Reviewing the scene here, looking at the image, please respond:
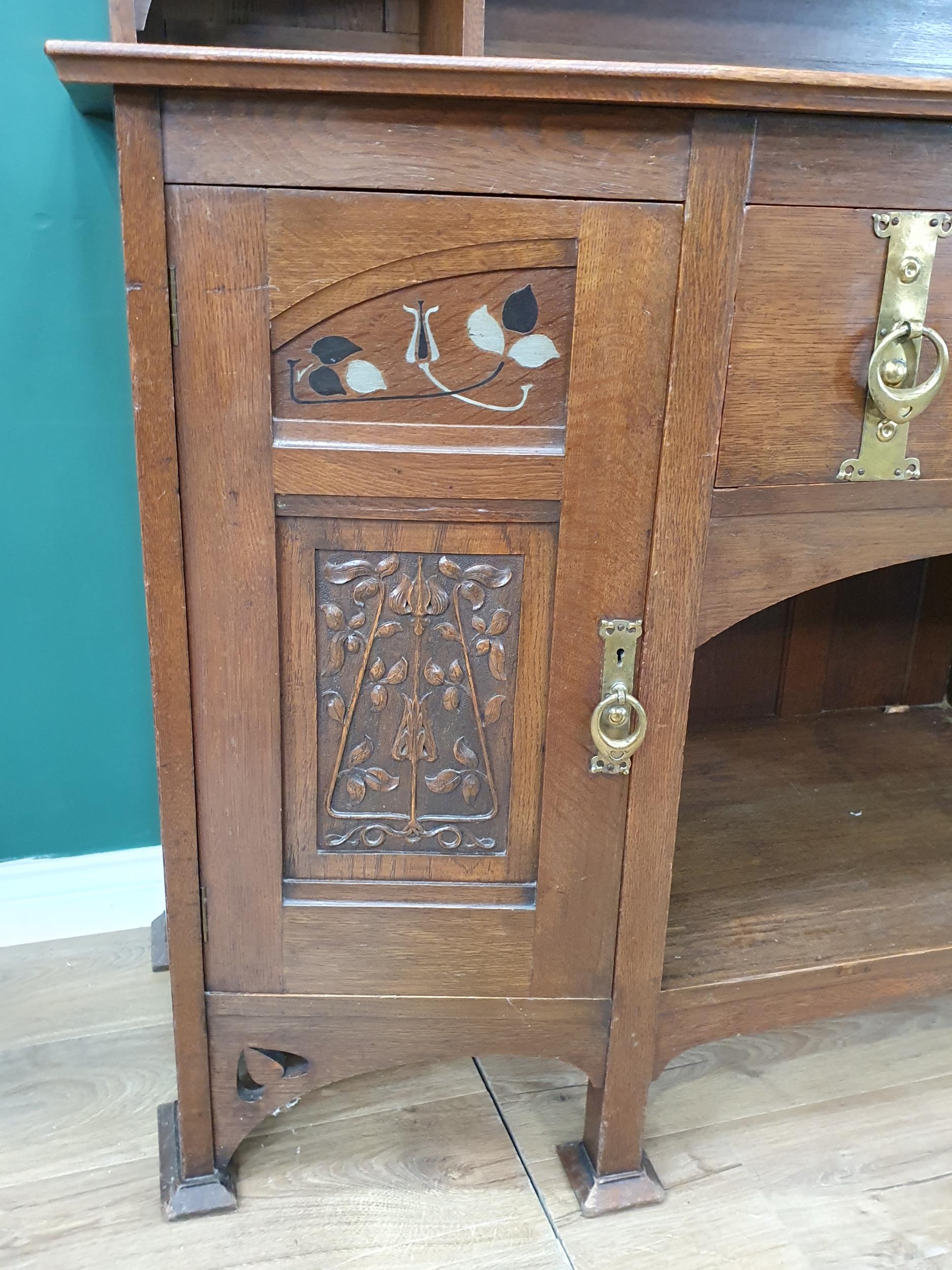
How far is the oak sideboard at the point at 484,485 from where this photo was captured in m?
0.73

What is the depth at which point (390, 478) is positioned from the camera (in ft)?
2.62

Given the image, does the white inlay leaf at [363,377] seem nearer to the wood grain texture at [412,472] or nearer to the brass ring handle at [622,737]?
the wood grain texture at [412,472]

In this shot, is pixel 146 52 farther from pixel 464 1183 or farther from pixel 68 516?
pixel 464 1183

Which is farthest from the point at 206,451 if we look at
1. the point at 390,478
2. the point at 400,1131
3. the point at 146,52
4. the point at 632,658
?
the point at 400,1131

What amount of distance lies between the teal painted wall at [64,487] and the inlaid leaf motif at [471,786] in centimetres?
58

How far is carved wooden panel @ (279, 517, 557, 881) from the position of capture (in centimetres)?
83

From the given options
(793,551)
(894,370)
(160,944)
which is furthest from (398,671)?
(160,944)

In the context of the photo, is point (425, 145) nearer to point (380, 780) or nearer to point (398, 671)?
point (398, 671)

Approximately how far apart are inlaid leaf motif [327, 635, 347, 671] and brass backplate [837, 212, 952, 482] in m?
0.46

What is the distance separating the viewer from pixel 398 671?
87cm

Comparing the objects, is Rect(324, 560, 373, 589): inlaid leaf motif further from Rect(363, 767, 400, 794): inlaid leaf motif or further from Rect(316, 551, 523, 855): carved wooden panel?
Rect(363, 767, 400, 794): inlaid leaf motif

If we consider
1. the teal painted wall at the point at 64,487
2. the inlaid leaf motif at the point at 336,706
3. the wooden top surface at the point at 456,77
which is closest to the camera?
the wooden top surface at the point at 456,77

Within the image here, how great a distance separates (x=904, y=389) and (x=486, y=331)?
1.12 ft

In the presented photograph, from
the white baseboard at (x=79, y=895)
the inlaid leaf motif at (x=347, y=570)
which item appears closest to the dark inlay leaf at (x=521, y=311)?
the inlaid leaf motif at (x=347, y=570)
